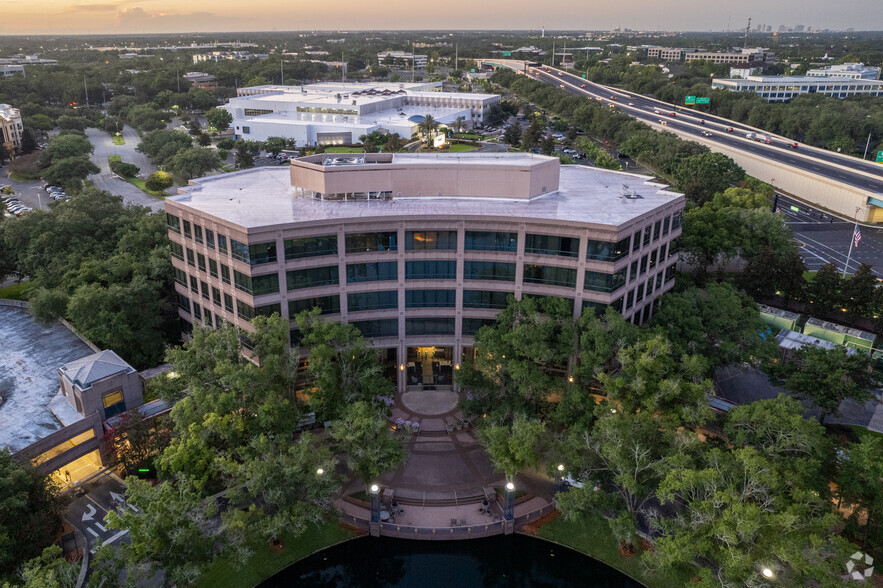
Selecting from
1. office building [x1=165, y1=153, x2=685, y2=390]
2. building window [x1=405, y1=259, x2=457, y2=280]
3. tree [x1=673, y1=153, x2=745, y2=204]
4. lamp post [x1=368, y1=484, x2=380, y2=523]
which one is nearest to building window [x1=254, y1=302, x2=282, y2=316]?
office building [x1=165, y1=153, x2=685, y2=390]

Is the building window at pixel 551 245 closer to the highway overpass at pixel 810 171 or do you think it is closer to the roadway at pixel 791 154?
the highway overpass at pixel 810 171

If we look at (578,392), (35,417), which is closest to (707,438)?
(578,392)

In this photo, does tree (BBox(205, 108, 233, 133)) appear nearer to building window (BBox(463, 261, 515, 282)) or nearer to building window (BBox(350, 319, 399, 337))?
building window (BBox(350, 319, 399, 337))

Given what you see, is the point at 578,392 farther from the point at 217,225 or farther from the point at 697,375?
the point at 217,225

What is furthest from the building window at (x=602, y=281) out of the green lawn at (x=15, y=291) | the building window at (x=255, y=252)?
the green lawn at (x=15, y=291)

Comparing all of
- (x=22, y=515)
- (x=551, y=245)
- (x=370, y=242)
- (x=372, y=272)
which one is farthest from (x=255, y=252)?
(x=551, y=245)

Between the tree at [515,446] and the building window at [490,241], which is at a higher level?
the building window at [490,241]
